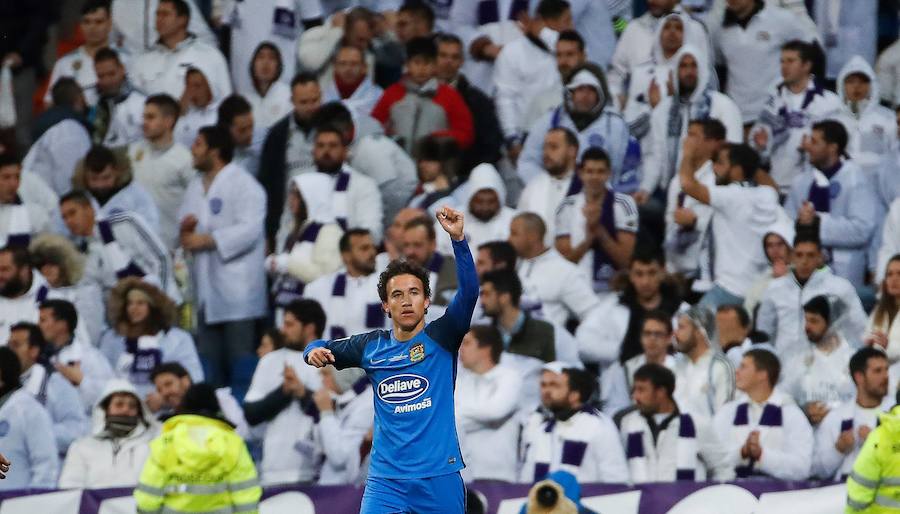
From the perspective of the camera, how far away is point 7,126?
17.2m

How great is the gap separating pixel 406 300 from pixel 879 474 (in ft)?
10.7

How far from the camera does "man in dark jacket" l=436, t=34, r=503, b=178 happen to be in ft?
52.3

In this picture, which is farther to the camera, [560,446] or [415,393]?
[560,446]

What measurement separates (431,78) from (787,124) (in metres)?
2.86

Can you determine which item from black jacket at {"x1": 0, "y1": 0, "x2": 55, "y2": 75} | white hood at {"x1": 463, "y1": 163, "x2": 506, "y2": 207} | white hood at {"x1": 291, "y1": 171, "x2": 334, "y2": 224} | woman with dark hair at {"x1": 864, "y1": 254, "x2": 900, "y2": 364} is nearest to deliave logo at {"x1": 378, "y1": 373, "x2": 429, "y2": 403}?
woman with dark hair at {"x1": 864, "y1": 254, "x2": 900, "y2": 364}

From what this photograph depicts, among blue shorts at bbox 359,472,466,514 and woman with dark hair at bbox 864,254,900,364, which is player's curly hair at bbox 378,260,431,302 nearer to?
blue shorts at bbox 359,472,466,514

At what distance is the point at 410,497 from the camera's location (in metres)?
9.22

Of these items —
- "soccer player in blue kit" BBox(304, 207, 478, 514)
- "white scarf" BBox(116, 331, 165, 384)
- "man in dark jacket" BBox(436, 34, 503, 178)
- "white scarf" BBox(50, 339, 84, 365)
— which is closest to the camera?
"soccer player in blue kit" BBox(304, 207, 478, 514)

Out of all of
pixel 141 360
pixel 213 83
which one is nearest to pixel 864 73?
pixel 213 83

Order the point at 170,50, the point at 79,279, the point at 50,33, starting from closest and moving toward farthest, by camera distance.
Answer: the point at 79,279, the point at 170,50, the point at 50,33

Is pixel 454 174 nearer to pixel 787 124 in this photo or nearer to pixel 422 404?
pixel 787 124

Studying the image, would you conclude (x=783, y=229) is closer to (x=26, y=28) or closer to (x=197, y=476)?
(x=197, y=476)

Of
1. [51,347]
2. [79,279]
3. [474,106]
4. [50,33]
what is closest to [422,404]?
[51,347]

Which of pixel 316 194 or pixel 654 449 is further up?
pixel 316 194
